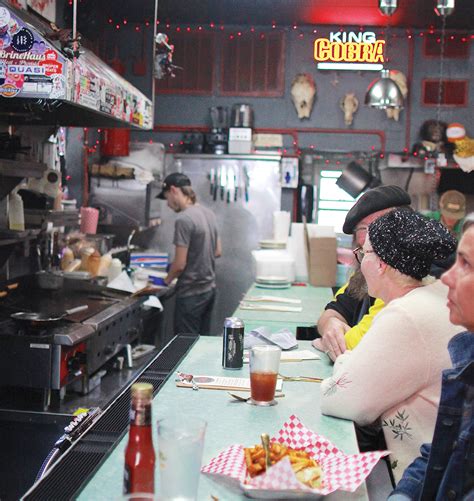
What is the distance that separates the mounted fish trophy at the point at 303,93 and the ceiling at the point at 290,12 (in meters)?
0.66

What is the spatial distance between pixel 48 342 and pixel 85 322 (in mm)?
471

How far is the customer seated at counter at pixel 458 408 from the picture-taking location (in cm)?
175

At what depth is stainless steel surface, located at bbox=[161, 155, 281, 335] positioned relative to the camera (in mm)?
8609

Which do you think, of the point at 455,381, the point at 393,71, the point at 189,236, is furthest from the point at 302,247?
the point at 455,381

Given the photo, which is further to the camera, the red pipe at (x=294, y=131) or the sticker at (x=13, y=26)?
the red pipe at (x=294, y=131)

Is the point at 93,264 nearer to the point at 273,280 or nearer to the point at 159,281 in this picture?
the point at 159,281

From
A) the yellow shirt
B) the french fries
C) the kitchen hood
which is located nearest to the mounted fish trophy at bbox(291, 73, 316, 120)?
the kitchen hood

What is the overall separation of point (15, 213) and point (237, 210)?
3.98 metres

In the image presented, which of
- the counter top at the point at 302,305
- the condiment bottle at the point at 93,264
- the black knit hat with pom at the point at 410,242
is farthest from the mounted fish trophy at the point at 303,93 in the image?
the black knit hat with pom at the point at 410,242

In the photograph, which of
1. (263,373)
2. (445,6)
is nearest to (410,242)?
(263,373)

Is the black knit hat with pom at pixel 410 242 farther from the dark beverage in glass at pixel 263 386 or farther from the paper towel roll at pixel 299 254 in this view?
the paper towel roll at pixel 299 254

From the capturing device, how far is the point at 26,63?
3.19m

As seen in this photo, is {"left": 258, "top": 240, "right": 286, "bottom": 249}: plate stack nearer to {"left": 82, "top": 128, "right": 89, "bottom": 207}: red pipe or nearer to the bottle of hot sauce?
{"left": 82, "top": 128, "right": 89, "bottom": 207}: red pipe

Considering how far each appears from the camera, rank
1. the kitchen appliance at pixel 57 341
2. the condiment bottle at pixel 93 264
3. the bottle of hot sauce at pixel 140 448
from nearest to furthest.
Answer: the bottle of hot sauce at pixel 140 448, the kitchen appliance at pixel 57 341, the condiment bottle at pixel 93 264
